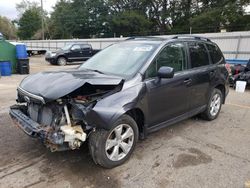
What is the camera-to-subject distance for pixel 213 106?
17.9ft

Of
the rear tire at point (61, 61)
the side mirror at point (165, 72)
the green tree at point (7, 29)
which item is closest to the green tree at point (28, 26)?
the green tree at point (7, 29)

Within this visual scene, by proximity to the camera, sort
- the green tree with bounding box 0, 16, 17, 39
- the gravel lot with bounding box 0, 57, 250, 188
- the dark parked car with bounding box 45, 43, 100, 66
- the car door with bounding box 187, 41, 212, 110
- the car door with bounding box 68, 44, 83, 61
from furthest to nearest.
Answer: the green tree with bounding box 0, 16, 17, 39, the car door with bounding box 68, 44, 83, 61, the dark parked car with bounding box 45, 43, 100, 66, the car door with bounding box 187, 41, 212, 110, the gravel lot with bounding box 0, 57, 250, 188

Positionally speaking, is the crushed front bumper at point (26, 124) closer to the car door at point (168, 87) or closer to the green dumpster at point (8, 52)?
the car door at point (168, 87)

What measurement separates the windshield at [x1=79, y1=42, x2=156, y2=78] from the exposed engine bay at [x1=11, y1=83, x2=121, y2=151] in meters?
0.58

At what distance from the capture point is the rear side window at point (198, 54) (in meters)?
4.71

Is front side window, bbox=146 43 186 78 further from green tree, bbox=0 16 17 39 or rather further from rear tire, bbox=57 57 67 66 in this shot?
green tree, bbox=0 16 17 39

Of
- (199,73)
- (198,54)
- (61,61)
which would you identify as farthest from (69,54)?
(199,73)

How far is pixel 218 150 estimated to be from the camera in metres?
4.05

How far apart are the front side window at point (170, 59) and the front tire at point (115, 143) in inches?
33.3

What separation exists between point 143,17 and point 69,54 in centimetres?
2424

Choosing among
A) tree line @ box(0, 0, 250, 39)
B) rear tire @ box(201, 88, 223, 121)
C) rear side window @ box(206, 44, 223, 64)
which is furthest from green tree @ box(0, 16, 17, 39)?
rear tire @ box(201, 88, 223, 121)

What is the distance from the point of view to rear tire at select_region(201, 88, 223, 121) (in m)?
5.29

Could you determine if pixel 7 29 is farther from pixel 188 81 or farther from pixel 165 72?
pixel 165 72

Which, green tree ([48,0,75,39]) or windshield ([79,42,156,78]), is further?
green tree ([48,0,75,39])
